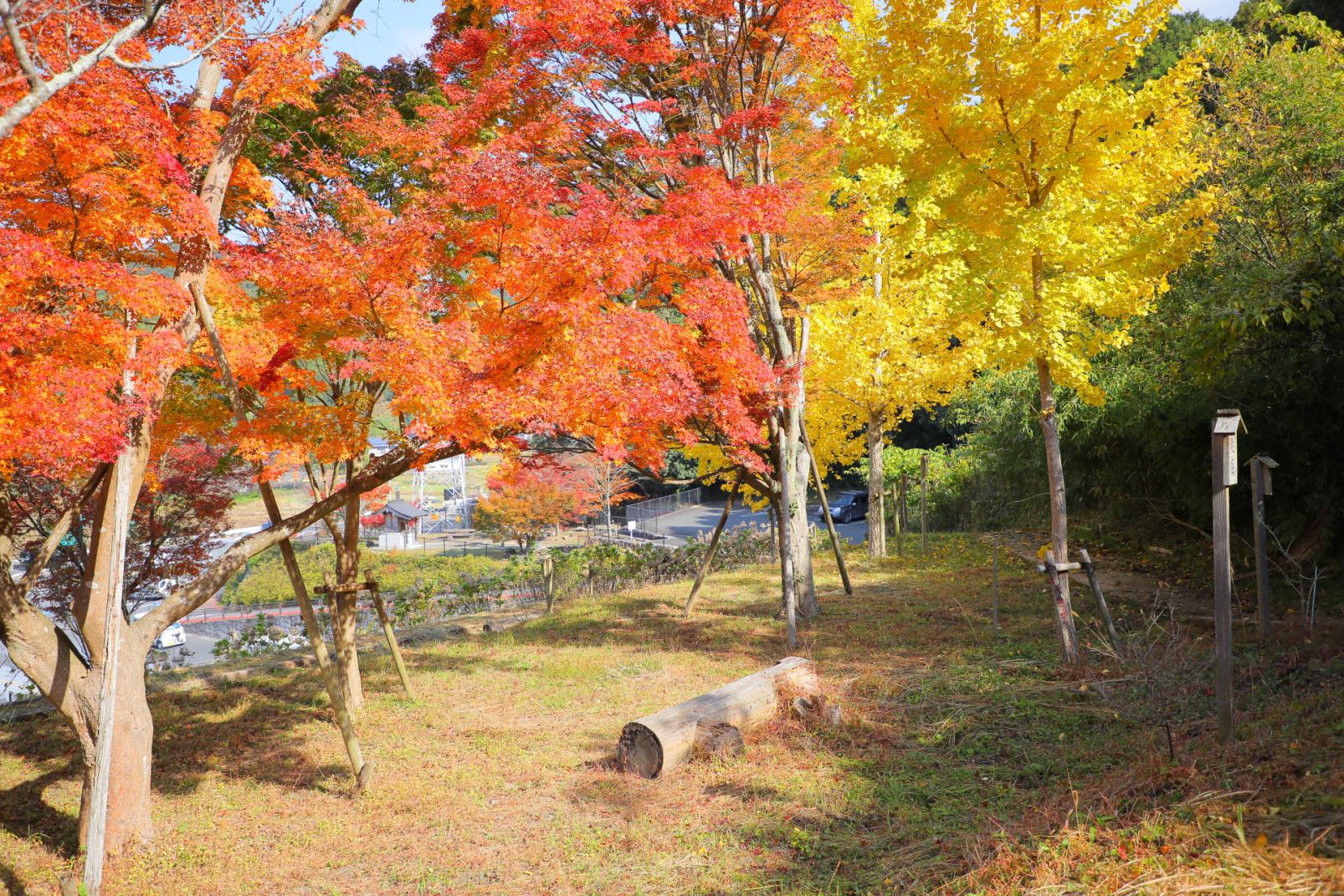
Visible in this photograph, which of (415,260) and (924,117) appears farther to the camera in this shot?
(924,117)

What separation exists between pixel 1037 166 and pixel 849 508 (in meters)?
23.4

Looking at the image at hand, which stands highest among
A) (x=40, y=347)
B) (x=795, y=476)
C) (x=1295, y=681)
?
(x=40, y=347)

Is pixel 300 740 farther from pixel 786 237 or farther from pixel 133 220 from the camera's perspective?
pixel 786 237

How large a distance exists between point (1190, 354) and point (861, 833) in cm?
634

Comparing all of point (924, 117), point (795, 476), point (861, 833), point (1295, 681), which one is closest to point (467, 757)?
point (861, 833)

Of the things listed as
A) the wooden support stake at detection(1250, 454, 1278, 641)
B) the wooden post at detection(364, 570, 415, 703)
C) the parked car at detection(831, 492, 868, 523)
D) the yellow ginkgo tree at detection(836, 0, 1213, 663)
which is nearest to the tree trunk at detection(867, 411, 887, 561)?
the yellow ginkgo tree at detection(836, 0, 1213, 663)

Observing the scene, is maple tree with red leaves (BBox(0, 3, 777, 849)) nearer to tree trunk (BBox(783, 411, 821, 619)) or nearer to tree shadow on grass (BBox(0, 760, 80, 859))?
tree shadow on grass (BBox(0, 760, 80, 859))

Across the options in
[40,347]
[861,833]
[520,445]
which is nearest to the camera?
[861,833]

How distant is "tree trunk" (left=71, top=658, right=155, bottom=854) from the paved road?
22433mm

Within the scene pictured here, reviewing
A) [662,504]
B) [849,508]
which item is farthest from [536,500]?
[849,508]

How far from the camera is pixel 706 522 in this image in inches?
1312

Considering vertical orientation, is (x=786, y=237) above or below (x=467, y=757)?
above

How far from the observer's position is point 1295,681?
6.10 m

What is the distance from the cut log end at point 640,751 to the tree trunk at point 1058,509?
403 cm
